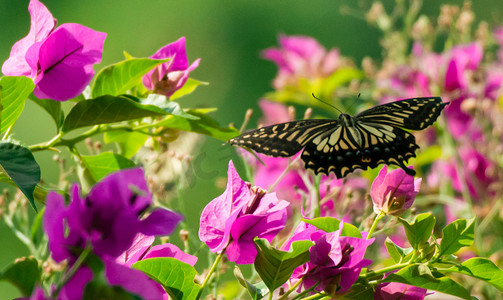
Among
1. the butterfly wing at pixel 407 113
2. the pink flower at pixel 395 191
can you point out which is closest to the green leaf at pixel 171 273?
the pink flower at pixel 395 191

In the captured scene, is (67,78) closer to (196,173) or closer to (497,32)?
(196,173)

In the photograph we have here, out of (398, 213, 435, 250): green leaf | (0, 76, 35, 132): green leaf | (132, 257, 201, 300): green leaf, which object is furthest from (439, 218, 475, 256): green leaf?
(0, 76, 35, 132): green leaf

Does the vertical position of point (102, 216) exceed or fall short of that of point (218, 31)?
it exceeds it

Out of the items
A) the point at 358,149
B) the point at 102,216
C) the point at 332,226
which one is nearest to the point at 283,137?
the point at 358,149

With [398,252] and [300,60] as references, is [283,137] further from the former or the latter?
[300,60]

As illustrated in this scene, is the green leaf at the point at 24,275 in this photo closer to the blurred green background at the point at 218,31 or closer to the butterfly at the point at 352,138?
the butterfly at the point at 352,138
